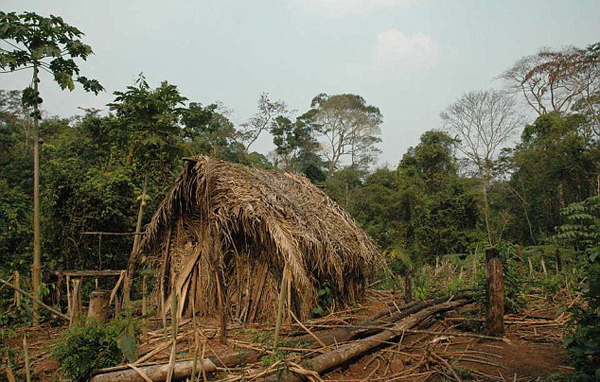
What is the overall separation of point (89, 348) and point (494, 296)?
5312mm

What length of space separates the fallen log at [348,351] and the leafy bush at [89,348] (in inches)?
59.3

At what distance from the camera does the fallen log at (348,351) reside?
13.4 feet

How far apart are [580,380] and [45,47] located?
8534 millimetres

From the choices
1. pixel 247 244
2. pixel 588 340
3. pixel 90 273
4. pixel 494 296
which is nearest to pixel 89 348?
pixel 247 244

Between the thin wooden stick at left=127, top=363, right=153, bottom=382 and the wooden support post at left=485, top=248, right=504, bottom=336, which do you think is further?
the wooden support post at left=485, top=248, right=504, bottom=336

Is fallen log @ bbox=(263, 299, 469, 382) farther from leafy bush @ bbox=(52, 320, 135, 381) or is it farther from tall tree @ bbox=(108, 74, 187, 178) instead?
tall tree @ bbox=(108, 74, 187, 178)

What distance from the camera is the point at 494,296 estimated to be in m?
5.96

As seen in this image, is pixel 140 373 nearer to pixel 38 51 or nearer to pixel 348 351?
pixel 348 351

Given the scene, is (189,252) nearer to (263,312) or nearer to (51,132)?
(263,312)

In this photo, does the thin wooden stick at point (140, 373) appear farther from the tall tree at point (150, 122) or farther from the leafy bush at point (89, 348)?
the tall tree at point (150, 122)

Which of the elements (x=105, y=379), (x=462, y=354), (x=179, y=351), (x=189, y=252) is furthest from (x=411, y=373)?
(x=189, y=252)

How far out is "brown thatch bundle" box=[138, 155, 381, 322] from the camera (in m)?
6.46

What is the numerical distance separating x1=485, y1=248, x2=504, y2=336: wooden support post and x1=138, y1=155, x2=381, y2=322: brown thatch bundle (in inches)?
95.9

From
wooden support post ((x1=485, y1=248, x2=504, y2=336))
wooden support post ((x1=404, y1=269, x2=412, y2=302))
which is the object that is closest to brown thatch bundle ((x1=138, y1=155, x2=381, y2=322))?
wooden support post ((x1=404, y1=269, x2=412, y2=302))
